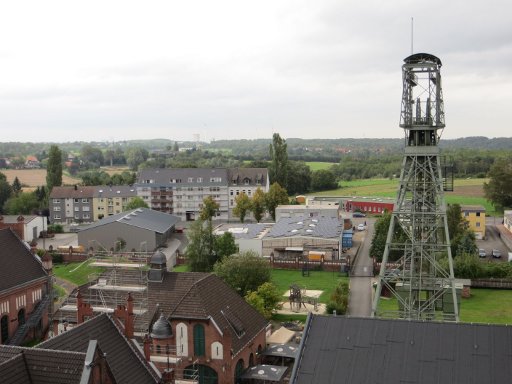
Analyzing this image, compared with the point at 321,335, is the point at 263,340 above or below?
below

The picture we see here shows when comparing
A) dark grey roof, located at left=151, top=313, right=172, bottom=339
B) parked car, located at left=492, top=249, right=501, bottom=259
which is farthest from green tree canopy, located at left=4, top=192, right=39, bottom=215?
dark grey roof, located at left=151, top=313, right=172, bottom=339

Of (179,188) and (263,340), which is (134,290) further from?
(179,188)

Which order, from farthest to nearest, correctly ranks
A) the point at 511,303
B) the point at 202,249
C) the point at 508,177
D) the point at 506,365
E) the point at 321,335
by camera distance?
the point at 508,177 → the point at 202,249 → the point at 511,303 → the point at 321,335 → the point at 506,365

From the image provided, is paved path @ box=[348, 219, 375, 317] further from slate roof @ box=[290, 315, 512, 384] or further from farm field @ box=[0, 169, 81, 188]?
farm field @ box=[0, 169, 81, 188]

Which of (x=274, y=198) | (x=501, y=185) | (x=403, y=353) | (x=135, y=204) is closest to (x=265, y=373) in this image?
(x=403, y=353)

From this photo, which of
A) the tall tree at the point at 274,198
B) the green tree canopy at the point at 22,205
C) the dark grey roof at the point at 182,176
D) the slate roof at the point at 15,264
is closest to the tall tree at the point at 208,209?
the tall tree at the point at 274,198

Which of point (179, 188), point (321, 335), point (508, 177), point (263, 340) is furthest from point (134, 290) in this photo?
point (508, 177)
